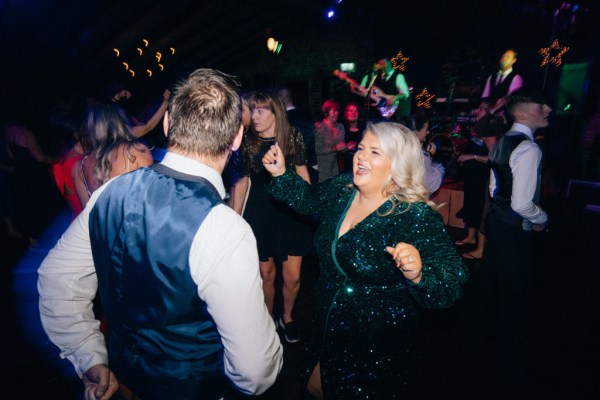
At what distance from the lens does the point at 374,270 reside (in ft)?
4.64

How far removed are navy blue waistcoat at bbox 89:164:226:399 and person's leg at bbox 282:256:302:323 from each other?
55.7 inches

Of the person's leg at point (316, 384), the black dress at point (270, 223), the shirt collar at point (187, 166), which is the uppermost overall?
the shirt collar at point (187, 166)

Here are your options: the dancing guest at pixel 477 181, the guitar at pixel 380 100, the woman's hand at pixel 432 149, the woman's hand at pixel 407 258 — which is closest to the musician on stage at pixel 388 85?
the guitar at pixel 380 100

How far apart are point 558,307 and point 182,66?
34.3 feet

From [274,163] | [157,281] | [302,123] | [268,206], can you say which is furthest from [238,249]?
[302,123]

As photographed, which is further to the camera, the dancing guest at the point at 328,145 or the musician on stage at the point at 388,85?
the musician on stage at the point at 388,85

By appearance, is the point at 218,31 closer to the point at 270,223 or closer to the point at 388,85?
the point at 388,85

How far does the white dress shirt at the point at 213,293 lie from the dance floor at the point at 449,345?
94 cm

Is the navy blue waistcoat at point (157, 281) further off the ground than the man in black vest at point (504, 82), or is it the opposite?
the man in black vest at point (504, 82)

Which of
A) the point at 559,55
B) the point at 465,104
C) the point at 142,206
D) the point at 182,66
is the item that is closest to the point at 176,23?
the point at 182,66

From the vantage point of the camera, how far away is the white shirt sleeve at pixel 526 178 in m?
2.08

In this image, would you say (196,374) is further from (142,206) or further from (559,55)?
(559,55)

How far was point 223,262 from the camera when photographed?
2.92ft

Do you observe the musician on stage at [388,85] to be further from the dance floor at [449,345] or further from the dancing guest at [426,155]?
the dance floor at [449,345]
